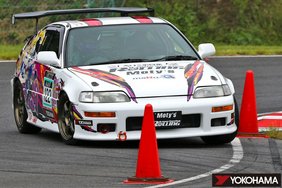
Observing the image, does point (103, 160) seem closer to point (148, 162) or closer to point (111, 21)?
point (148, 162)

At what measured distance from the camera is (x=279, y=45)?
111ft

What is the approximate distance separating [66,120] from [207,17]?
826 inches

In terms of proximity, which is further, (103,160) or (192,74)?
(192,74)

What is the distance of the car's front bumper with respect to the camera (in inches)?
512

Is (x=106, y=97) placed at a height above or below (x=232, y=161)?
above

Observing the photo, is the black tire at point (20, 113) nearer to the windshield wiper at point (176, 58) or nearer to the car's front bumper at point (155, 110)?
the windshield wiper at point (176, 58)

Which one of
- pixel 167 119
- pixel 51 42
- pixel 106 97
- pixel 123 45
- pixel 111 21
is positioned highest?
pixel 111 21

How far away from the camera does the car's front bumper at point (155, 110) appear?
13000mm

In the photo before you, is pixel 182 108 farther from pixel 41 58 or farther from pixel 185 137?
pixel 41 58

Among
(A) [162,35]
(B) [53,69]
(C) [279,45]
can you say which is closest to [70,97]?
(B) [53,69]

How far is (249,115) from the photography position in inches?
571

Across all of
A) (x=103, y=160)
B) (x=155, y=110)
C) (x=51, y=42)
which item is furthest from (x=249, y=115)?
(x=103, y=160)

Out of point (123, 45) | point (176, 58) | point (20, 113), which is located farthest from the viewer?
point (20, 113)
